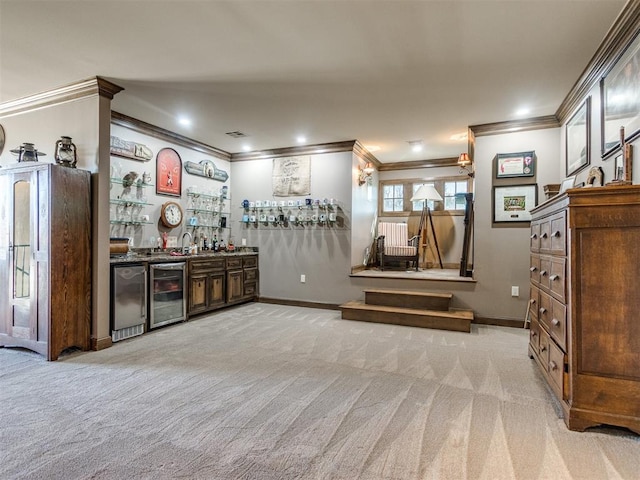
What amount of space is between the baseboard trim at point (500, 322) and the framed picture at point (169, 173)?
15.0ft

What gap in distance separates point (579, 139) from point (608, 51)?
1.00 meters

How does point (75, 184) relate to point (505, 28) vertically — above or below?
below

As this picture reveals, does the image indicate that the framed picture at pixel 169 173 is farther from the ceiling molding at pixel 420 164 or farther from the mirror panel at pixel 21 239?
the ceiling molding at pixel 420 164

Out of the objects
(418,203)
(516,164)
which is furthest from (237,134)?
(516,164)

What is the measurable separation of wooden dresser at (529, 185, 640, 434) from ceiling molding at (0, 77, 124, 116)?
3935 millimetres

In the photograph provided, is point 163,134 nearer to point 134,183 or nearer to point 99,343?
point 134,183

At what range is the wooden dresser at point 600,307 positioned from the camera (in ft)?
6.07

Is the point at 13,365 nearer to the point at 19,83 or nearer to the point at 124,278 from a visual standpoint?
the point at 124,278

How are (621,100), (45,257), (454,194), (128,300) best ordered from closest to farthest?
(621,100)
(45,257)
(128,300)
(454,194)

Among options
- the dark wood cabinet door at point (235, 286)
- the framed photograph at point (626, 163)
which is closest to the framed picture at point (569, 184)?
the framed photograph at point (626, 163)

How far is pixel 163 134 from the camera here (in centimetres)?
484

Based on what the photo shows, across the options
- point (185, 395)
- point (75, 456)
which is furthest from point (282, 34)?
point (75, 456)

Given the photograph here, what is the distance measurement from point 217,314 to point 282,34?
3713 mm

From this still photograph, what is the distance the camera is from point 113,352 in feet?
10.7
